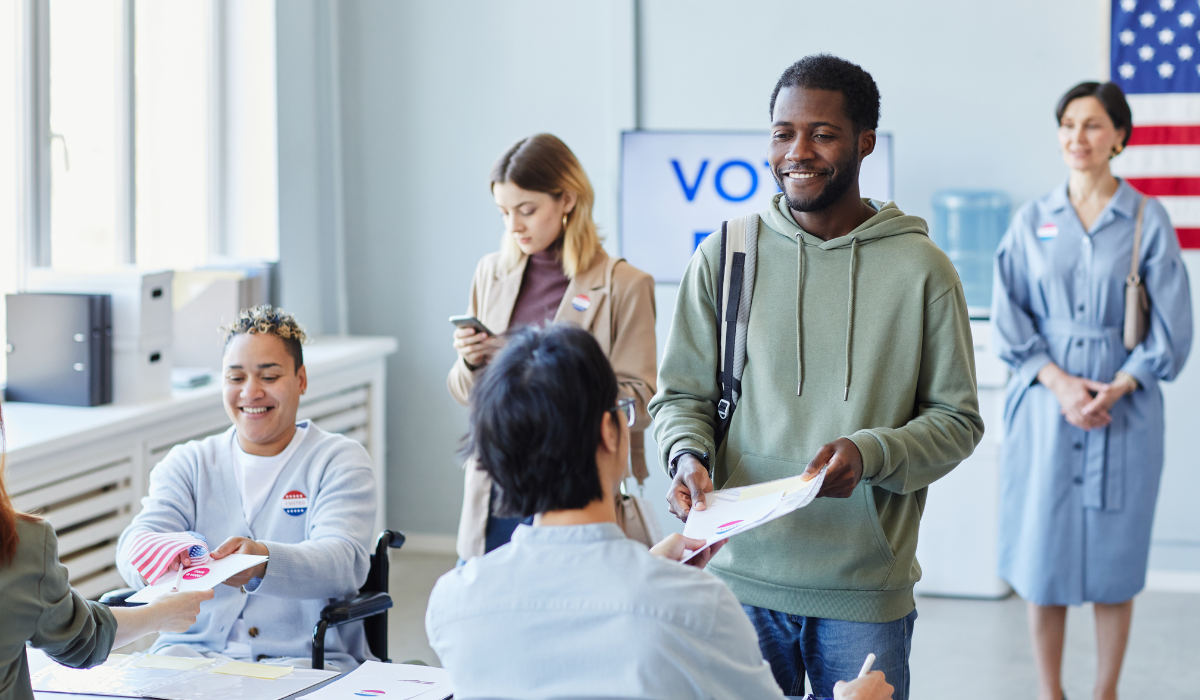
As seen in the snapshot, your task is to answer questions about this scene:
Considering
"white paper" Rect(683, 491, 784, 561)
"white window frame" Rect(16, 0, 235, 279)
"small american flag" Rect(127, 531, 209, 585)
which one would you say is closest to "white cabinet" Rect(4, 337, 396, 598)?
"white window frame" Rect(16, 0, 235, 279)

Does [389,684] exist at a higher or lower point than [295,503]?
lower

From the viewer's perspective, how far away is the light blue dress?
3.10 metres

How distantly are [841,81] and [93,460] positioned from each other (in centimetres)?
230

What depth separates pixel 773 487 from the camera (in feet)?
5.05

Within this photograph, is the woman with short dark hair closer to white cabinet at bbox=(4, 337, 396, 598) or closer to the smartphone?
the smartphone

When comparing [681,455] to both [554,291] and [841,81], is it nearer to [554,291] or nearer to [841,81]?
[841,81]

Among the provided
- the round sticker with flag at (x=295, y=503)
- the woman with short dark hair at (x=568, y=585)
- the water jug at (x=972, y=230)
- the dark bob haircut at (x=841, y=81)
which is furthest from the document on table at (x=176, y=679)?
the water jug at (x=972, y=230)

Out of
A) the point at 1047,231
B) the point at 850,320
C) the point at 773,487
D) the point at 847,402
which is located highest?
the point at 1047,231

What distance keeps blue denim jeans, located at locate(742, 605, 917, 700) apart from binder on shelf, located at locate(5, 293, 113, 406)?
227cm

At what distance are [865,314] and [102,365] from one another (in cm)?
242

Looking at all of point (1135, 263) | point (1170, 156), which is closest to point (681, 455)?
point (1135, 263)

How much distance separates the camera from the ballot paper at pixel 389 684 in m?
1.59

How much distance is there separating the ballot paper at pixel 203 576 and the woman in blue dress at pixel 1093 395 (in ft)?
7.55

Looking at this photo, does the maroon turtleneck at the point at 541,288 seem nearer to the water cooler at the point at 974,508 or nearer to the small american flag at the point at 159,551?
the small american flag at the point at 159,551
